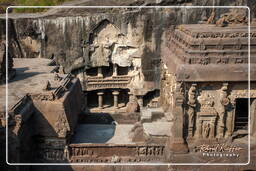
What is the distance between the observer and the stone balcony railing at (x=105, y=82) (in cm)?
2206

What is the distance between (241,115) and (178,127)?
2928 millimetres

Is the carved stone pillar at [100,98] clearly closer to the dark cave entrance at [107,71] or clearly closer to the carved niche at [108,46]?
the dark cave entrance at [107,71]

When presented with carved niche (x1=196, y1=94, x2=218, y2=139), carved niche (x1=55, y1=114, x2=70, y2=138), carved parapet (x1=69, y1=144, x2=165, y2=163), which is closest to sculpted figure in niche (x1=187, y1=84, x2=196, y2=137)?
carved niche (x1=196, y1=94, x2=218, y2=139)

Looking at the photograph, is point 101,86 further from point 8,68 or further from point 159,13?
point 8,68

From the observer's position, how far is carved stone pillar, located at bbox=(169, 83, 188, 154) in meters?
10.0

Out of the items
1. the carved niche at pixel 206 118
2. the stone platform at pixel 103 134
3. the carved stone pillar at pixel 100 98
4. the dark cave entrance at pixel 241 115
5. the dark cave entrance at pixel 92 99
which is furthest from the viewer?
the dark cave entrance at pixel 92 99

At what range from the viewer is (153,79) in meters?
21.8

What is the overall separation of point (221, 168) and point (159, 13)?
12470 mm

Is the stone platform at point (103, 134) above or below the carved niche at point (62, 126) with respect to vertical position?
below

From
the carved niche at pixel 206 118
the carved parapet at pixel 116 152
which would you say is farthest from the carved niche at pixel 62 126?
the carved niche at pixel 206 118

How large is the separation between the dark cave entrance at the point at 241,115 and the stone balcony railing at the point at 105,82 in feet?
36.4

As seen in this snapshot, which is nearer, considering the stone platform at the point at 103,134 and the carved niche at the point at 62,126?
the carved niche at the point at 62,126
